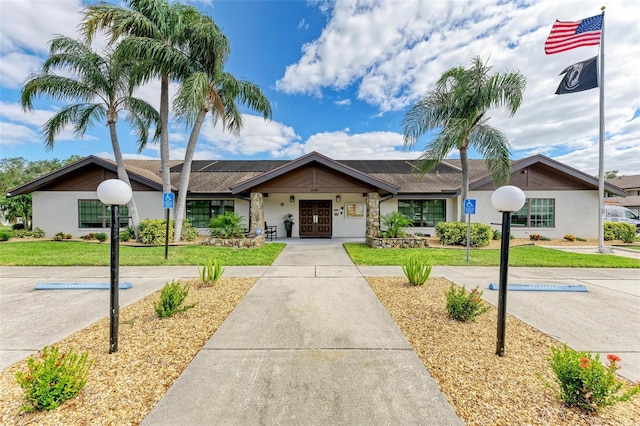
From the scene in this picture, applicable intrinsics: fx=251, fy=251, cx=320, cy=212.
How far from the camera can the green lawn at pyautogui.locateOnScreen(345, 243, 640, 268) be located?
26.8ft

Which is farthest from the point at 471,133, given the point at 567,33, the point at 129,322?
the point at 129,322

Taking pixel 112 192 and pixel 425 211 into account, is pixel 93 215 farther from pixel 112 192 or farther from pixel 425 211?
pixel 425 211

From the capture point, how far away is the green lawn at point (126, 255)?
319 inches

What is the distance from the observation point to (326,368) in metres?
2.82

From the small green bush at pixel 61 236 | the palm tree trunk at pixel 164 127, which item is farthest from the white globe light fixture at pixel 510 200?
the small green bush at pixel 61 236

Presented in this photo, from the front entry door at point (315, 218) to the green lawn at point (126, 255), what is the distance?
3950 mm

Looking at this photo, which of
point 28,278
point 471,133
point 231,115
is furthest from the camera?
point 231,115

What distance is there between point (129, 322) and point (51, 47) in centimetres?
1365

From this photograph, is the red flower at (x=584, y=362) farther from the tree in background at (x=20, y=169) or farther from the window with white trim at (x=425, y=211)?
the tree in background at (x=20, y=169)

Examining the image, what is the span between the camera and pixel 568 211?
14.2 metres

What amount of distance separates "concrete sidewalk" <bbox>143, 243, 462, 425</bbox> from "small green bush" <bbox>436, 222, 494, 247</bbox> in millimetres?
9031

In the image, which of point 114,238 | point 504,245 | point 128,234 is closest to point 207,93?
point 128,234

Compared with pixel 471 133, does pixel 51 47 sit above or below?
above

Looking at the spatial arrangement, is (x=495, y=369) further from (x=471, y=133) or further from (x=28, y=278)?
(x=471, y=133)
